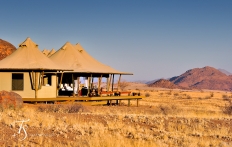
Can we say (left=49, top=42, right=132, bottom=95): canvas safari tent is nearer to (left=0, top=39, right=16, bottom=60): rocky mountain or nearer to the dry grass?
(left=0, top=39, right=16, bottom=60): rocky mountain

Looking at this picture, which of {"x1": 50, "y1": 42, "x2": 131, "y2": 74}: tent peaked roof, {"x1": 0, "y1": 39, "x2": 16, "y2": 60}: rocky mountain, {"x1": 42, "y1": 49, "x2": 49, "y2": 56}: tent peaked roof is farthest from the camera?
{"x1": 0, "y1": 39, "x2": 16, "y2": 60}: rocky mountain

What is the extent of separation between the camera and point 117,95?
3167 centimetres

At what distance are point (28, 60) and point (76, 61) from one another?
5504mm

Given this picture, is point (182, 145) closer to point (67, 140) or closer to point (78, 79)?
point (67, 140)

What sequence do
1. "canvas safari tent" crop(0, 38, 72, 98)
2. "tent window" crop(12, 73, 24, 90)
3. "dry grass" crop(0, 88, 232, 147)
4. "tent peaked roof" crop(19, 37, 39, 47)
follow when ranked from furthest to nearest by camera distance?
"tent peaked roof" crop(19, 37, 39, 47), "tent window" crop(12, 73, 24, 90), "canvas safari tent" crop(0, 38, 72, 98), "dry grass" crop(0, 88, 232, 147)

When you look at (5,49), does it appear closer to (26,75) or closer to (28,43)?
(28,43)

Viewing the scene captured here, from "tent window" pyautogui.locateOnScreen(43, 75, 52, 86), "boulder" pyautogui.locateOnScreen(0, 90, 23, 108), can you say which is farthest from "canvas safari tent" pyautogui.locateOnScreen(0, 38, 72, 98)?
"boulder" pyautogui.locateOnScreen(0, 90, 23, 108)

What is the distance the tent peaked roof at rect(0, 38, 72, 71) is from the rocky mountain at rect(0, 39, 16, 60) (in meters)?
13.7

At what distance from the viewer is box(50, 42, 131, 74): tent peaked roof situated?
3100cm

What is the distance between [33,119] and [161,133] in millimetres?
5338

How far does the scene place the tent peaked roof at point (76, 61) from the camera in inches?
1220

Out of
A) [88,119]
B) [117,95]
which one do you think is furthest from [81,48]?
[88,119]

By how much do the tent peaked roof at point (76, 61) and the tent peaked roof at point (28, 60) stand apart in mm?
3233

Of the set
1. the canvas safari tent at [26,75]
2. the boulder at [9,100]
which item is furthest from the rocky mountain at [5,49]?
the boulder at [9,100]
